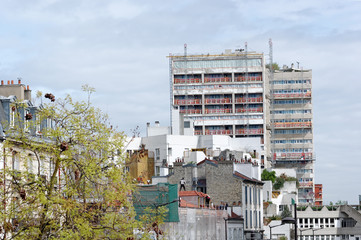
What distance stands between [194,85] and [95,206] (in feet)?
474

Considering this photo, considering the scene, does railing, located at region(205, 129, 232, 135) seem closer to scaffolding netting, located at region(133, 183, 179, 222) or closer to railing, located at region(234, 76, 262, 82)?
railing, located at region(234, 76, 262, 82)

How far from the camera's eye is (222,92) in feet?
617

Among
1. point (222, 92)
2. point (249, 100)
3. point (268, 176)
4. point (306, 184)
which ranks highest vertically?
point (222, 92)

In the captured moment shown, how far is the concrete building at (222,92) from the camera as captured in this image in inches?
7318

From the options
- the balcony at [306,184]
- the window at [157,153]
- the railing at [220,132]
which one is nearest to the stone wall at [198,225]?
the window at [157,153]

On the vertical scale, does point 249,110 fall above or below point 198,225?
above

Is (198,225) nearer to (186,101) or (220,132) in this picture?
(220,132)

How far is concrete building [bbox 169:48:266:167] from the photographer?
186 m

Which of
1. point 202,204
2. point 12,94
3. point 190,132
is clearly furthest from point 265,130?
point 12,94

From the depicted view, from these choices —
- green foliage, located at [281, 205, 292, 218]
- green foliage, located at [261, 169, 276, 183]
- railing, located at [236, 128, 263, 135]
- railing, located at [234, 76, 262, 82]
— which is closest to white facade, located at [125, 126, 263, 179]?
green foliage, located at [261, 169, 276, 183]

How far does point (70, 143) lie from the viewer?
41.1 meters

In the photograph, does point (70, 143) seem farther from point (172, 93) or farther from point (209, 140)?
point (172, 93)

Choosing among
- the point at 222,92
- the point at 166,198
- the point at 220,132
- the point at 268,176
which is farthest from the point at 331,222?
the point at 166,198

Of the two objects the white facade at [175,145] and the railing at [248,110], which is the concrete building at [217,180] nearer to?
the white facade at [175,145]
